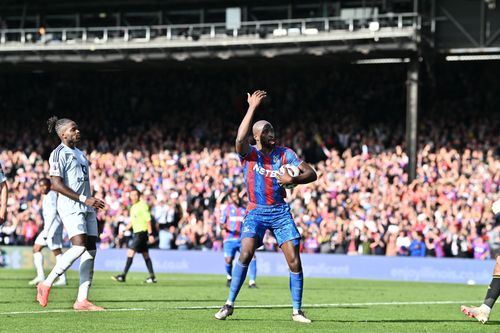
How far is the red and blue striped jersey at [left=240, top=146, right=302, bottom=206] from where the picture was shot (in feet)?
40.8

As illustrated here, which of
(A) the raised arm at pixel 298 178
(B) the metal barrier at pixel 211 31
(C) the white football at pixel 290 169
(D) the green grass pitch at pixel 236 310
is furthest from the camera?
(B) the metal barrier at pixel 211 31

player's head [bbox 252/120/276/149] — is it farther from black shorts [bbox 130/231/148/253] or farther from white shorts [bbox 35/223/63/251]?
black shorts [bbox 130/231/148/253]

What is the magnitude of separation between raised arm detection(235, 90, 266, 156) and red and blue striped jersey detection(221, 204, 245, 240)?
10.4 meters

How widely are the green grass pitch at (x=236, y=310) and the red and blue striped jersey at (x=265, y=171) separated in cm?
156

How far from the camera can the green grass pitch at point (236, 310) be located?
1155cm

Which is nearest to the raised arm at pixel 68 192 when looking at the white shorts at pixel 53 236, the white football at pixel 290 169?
the white football at pixel 290 169

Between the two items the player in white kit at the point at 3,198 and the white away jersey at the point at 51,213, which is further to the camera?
the white away jersey at the point at 51,213

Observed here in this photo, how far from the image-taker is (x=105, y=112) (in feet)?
148

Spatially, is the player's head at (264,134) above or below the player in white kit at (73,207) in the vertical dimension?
above

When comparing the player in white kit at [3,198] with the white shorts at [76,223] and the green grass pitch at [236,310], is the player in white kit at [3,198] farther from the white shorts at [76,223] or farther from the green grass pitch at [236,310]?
the green grass pitch at [236,310]

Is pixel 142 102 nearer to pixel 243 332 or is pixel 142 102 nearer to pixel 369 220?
pixel 369 220

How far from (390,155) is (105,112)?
48.6ft

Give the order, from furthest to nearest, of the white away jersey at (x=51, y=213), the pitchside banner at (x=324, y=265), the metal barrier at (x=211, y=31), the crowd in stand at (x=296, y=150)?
1. the metal barrier at (x=211, y=31)
2. the crowd in stand at (x=296, y=150)
3. the pitchside banner at (x=324, y=265)
4. the white away jersey at (x=51, y=213)

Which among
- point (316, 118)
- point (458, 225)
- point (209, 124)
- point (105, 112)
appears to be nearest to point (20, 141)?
point (105, 112)
